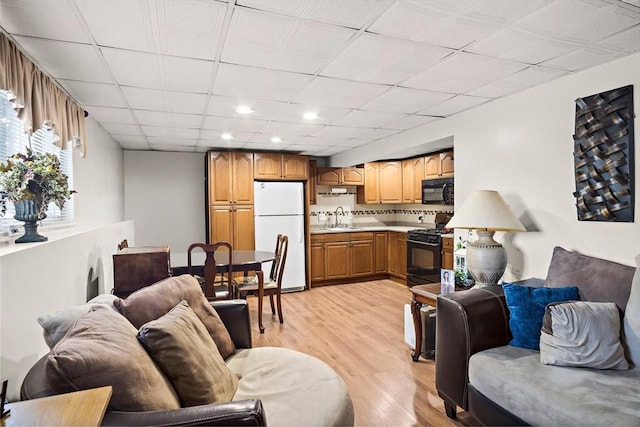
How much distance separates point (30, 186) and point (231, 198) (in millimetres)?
3483

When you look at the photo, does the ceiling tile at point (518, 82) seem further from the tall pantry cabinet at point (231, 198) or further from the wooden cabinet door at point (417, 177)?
the tall pantry cabinet at point (231, 198)

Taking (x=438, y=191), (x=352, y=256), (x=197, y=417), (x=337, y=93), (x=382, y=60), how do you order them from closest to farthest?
(x=197, y=417) → (x=382, y=60) → (x=337, y=93) → (x=438, y=191) → (x=352, y=256)

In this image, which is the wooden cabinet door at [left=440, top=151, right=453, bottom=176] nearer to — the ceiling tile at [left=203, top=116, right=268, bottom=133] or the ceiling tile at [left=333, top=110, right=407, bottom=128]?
the ceiling tile at [left=333, top=110, right=407, bottom=128]

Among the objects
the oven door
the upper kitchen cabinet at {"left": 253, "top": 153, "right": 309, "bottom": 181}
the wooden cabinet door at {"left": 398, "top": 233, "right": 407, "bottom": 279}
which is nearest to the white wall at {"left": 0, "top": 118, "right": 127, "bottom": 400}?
the upper kitchen cabinet at {"left": 253, "top": 153, "right": 309, "bottom": 181}

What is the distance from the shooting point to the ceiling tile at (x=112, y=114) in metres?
3.07

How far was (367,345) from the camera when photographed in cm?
321

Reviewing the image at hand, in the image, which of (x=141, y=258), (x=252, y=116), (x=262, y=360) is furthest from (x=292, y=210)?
(x=262, y=360)

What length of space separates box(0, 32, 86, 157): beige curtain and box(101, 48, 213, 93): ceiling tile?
39cm

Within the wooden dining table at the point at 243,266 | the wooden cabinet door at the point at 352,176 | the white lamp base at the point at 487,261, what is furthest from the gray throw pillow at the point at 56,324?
the wooden cabinet door at the point at 352,176

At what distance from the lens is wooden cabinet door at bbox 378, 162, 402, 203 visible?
5.99 meters

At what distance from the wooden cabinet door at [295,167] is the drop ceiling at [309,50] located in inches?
86.0

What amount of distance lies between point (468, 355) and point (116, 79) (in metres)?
2.81

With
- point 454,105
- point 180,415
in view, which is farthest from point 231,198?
point 180,415

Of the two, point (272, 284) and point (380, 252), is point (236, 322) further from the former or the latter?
point (380, 252)
